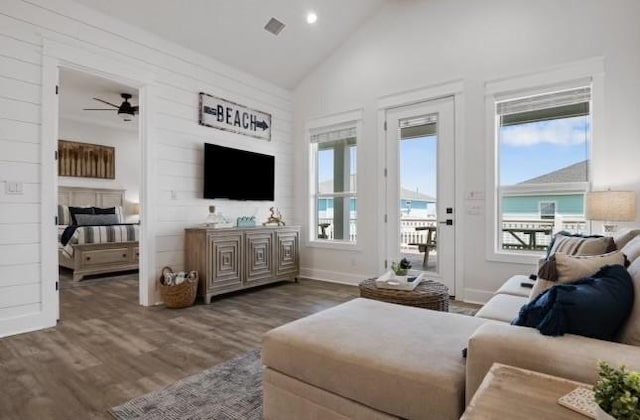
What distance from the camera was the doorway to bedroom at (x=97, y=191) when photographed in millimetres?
5062

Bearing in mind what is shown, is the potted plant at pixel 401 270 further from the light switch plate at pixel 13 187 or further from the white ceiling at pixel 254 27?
the white ceiling at pixel 254 27

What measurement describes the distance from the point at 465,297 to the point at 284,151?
11.2 ft

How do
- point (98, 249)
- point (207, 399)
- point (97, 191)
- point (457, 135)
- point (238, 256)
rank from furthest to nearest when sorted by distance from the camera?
point (97, 191) < point (98, 249) < point (238, 256) < point (457, 135) < point (207, 399)

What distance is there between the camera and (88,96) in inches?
236

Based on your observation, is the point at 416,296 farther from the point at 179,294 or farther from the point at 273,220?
the point at 273,220

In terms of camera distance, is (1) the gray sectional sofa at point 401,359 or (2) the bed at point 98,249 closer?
(1) the gray sectional sofa at point 401,359

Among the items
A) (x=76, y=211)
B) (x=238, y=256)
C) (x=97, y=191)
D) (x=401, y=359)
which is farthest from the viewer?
(x=97, y=191)

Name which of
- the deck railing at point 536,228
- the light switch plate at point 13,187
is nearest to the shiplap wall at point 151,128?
the light switch plate at point 13,187

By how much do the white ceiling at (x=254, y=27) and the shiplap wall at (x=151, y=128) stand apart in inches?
6.0

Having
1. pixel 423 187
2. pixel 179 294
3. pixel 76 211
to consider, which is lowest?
pixel 179 294

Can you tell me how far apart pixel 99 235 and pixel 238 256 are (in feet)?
9.17

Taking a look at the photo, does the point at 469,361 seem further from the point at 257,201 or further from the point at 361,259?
the point at 257,201

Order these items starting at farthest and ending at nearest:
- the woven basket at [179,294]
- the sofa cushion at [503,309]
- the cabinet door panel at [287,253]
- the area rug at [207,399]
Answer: the cabinet door panel at [287,253], the woven basket at [179,294], the sofa cushion at [503,309], the area rug at [207,399]

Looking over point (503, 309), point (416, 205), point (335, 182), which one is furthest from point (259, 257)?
point (503, 309)
